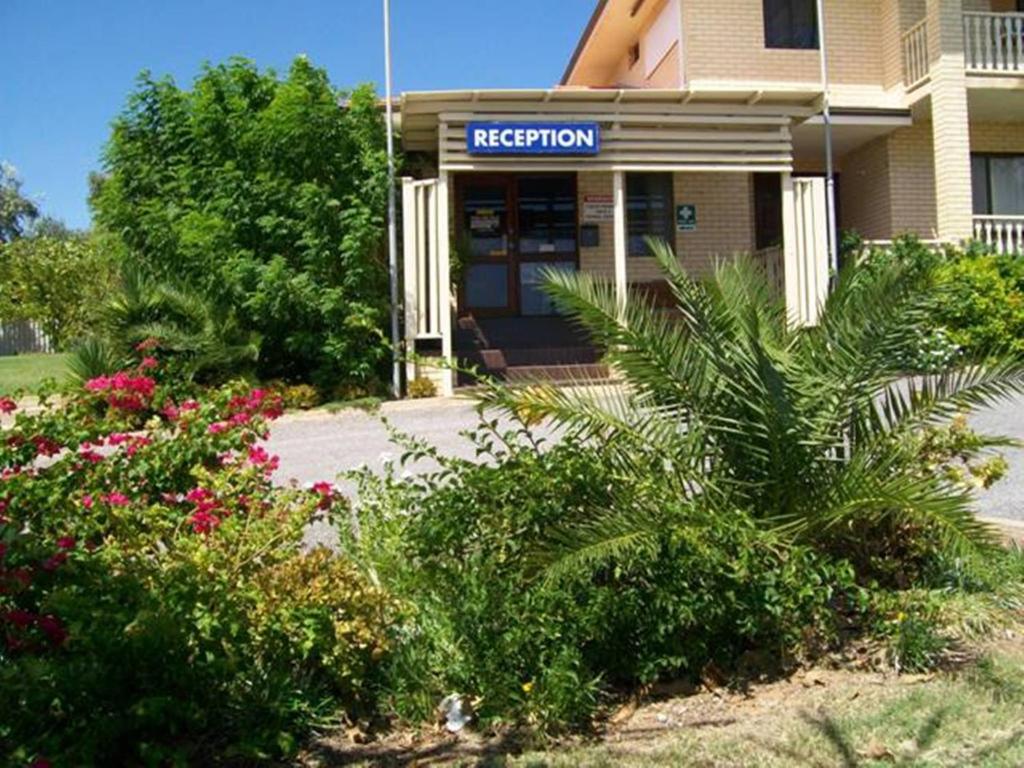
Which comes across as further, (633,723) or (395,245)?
(395,245)

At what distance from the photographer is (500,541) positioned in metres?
4.16

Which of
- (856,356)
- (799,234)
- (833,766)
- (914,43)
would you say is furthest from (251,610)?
(914,43)

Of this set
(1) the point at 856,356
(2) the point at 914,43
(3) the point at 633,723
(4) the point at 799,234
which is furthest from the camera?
(2) the point at 914,43

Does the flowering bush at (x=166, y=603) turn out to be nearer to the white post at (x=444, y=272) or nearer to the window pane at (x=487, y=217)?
the white post at (x=444, y=272)

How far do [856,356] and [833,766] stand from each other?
207 centimetres

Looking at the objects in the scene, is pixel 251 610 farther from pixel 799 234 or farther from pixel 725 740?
pixel 799 234

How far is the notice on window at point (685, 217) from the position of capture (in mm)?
16031

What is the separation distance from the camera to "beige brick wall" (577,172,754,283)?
15.9 meters

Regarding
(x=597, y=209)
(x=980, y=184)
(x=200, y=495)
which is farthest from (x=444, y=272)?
(x=980, y=184)

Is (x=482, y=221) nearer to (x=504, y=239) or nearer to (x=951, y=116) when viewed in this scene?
(x=504, y=239)

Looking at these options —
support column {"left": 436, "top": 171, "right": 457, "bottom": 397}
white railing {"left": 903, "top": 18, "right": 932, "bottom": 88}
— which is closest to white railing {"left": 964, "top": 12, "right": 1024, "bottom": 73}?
white railing {"left": 903, "top": 18, "right": 932, "bottom": 88}

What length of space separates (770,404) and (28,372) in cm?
1686

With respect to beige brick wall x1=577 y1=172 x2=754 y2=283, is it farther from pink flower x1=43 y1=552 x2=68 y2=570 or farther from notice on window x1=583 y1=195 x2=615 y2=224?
pink flower x1=43 y1=552 x2=68 y2=570

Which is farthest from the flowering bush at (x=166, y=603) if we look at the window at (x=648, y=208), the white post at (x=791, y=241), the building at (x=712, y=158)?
the window at (x=648, y=208)
